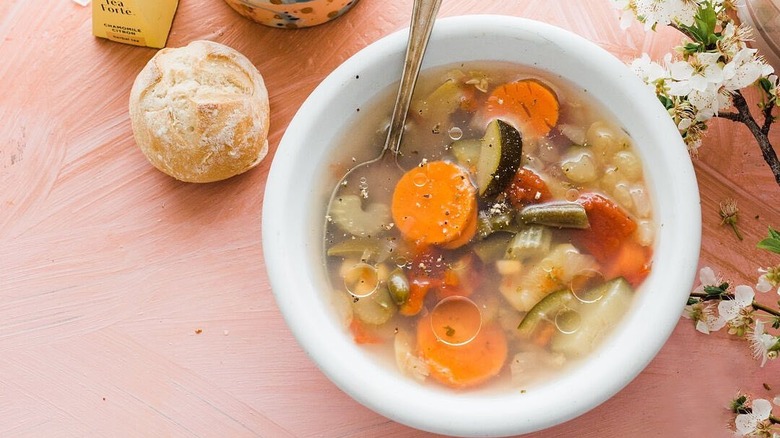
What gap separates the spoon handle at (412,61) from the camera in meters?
1.08

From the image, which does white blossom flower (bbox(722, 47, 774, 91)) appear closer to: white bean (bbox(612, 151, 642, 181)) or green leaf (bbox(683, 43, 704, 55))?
green leaf (bbox(683, 43, 704, 55))

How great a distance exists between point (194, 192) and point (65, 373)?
327mm

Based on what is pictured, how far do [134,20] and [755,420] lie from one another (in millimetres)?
1029

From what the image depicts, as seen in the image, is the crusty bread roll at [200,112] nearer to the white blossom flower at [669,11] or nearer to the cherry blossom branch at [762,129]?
the white blossom flower at [669,11]

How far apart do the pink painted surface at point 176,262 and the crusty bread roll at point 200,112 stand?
0.06 metres

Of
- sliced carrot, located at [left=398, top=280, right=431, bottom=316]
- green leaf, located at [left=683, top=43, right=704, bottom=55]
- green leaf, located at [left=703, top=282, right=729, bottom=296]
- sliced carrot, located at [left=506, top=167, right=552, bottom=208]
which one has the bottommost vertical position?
green leaf, located at [left=703, top=282, right=729, bottom=296]

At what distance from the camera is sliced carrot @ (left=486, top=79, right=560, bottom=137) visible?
1160mm

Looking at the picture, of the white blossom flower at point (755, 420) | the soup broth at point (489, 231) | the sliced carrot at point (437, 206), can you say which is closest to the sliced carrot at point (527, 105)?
the soup broth at point (489, 231)

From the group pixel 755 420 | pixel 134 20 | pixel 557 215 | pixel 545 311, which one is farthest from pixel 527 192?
pixel 134 20

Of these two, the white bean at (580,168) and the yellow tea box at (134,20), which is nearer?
the white bean at (580,168)

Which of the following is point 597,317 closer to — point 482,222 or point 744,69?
point 482,222

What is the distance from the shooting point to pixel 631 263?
43.6 inches

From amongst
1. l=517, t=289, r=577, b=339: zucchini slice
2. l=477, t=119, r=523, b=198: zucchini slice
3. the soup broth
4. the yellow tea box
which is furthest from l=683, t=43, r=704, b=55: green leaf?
the yellow tea box

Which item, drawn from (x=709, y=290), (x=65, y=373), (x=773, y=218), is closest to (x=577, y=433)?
(x=709, y=290)
